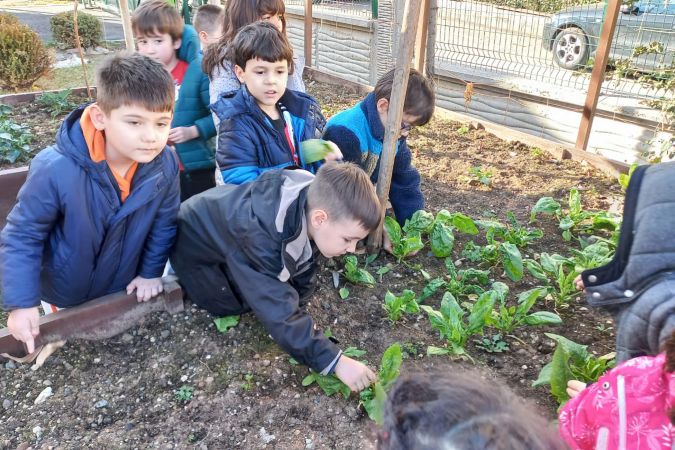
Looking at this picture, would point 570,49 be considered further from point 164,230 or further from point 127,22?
point 164,230

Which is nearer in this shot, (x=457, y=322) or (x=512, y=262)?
(x=457, y=322)

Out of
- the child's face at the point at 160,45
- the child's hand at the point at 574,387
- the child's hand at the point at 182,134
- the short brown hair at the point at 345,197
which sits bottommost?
the child's hand at the point at 574,387

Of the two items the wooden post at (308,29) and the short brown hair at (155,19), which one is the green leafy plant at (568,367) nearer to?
the short brown hair at (155,19)

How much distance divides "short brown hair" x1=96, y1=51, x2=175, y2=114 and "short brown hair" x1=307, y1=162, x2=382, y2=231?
722 millimetres

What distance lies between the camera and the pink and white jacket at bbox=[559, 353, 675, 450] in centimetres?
145

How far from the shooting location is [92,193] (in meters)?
2.24

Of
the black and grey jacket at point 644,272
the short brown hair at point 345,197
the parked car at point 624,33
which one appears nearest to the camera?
the black and grey jacket at point 644,272

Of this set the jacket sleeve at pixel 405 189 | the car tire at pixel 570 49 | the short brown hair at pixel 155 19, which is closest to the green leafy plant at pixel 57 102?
the short brown hair at pixel 155 19

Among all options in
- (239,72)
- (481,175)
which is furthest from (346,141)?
(481,175)

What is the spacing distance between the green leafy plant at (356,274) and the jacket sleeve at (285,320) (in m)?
0.76

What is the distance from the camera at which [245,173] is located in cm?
287

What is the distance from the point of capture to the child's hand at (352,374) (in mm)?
2246

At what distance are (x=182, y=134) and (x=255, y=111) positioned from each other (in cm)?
75

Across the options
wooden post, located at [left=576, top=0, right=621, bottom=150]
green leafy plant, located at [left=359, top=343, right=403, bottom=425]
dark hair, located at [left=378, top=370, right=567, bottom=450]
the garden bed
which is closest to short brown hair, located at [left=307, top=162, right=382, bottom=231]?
green leafy plant, located at [left=359, top=343, right=403, bottom=425]
